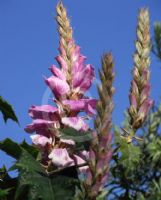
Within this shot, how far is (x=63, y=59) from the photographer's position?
1.14m

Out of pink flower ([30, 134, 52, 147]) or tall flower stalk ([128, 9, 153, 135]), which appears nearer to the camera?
tall flower stalk ([128, 9, 153, 135])

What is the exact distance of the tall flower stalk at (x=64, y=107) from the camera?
1.09 metres

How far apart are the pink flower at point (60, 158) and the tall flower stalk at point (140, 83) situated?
0.70 ft

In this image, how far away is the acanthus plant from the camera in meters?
0.72

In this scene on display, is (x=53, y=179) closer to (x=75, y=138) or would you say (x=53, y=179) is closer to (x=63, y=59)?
(x=75, y=138)

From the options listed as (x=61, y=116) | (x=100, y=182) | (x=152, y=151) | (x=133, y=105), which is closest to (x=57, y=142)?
(x=61, y=116)

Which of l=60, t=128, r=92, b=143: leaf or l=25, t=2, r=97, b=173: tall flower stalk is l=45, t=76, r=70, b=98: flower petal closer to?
l=25, t=2, r=97, b=173: tall flower stalk

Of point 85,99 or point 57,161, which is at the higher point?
point 85,99

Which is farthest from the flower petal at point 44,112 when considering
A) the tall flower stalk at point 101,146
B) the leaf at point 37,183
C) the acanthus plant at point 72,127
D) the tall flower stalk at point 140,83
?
the tall flower stalk at point 101,146

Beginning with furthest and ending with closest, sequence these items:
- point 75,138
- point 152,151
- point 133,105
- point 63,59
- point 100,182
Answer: point 152,151 < point 63,59 < point 75,138 < point 133,105 < point 100,182

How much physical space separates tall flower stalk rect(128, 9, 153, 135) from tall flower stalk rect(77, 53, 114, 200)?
5.7 inches

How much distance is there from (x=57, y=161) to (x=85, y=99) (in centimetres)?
18

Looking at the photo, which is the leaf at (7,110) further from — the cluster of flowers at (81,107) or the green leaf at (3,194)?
the green leaf at (3,194)

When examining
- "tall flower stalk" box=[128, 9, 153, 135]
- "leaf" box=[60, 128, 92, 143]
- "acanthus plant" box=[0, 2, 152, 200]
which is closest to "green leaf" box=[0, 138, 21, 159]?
"acanthus plant" box=[0, 2, 152, 200]
